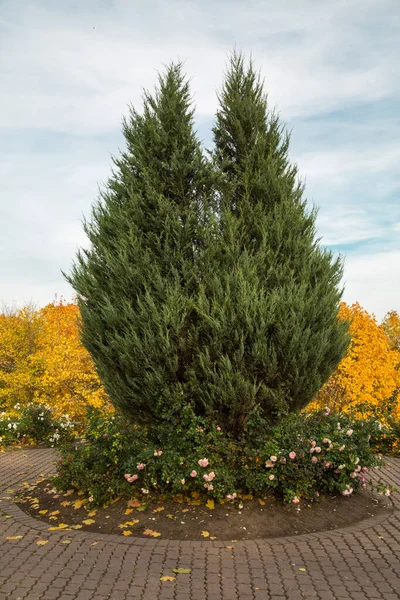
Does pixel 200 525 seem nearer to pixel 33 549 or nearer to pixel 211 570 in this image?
pixel 211 570

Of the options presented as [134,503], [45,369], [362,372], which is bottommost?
[134,503]

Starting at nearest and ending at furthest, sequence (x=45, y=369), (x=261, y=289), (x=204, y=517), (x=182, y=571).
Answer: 1. (x=182, y=571)
2. (x=204, y=517)
3. (x=261, y=289)
4. (x=45, y=369)

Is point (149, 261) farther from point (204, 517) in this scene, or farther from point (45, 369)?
point (45, 369)

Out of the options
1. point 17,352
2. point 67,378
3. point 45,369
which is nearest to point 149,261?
point 67,378

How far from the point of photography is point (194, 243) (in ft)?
23.7

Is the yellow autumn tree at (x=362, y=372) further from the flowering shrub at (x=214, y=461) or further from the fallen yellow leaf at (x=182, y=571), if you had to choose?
the fallen yellow leaf at (x=182, y=571)

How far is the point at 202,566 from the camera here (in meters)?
4.83

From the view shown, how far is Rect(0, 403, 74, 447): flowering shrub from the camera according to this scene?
11.9 m

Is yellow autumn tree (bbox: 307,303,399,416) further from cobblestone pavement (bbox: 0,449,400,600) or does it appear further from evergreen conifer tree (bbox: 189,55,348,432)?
cobblestone pavement (bbox: 0,449,400,600)

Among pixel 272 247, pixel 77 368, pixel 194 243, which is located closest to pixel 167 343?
pixel 194 243

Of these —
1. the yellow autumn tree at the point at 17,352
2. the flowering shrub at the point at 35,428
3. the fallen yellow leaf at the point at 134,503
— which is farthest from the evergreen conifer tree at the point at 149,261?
the yellow autumn tree at the point at 17,352

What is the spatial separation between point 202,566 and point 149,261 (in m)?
3.87

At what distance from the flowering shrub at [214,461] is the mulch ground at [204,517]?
0.57 feet

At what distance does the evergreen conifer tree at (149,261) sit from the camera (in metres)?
6.70
